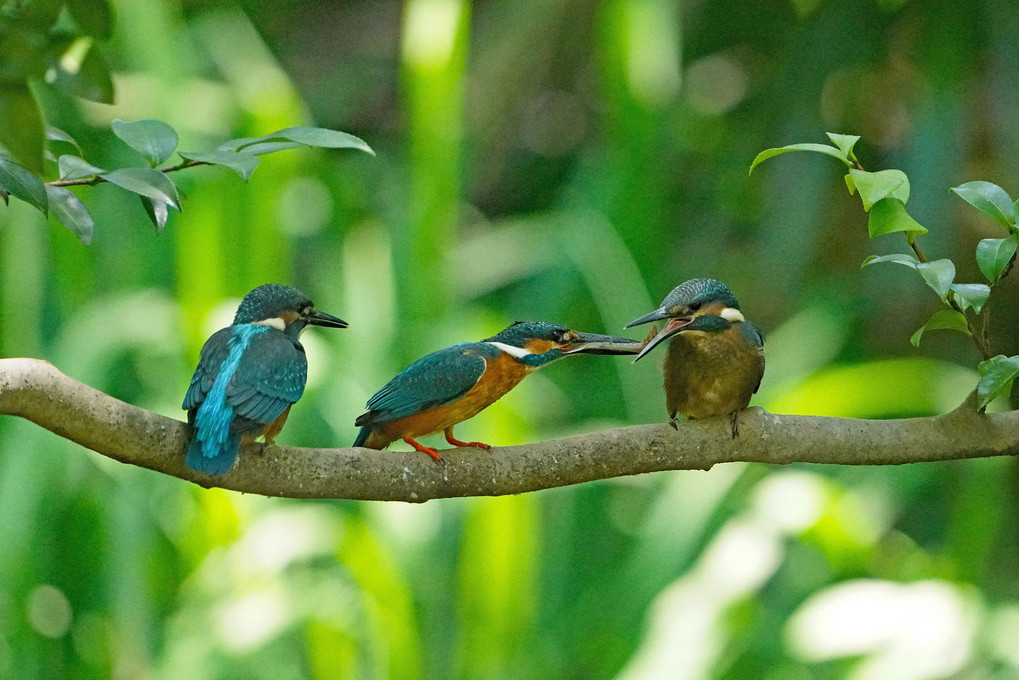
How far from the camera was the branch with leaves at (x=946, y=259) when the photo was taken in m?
1.27

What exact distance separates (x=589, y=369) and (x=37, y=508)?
2246mm

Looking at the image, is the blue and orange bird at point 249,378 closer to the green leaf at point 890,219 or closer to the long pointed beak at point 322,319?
the long pointed beak at point 322,319

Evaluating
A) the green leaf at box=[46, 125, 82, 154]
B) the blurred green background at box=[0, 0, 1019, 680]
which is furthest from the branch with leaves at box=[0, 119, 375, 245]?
the blurred green background at box=[0, 0, 1019, 680]

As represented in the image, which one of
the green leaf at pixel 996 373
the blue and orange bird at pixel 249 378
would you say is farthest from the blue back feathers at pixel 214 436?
the green leaf at pixel 996 373

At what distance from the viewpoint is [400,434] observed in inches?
67.2

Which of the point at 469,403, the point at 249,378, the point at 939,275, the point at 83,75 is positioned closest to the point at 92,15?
the point at 83,75

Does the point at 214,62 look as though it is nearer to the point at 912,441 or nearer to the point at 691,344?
the point at 691,344

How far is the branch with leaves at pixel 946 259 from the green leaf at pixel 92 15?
941 millimetres

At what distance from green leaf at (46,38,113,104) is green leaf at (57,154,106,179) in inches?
10.7

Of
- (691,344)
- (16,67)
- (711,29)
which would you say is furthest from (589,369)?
(16,67)

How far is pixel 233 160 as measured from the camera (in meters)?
1.29

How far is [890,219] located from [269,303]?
2.99 feet

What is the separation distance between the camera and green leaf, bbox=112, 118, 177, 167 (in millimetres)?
1314

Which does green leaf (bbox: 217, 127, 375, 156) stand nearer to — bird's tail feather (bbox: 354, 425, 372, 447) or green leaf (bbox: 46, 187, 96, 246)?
green leaf (bbox: 46, 187, 96, 246)
